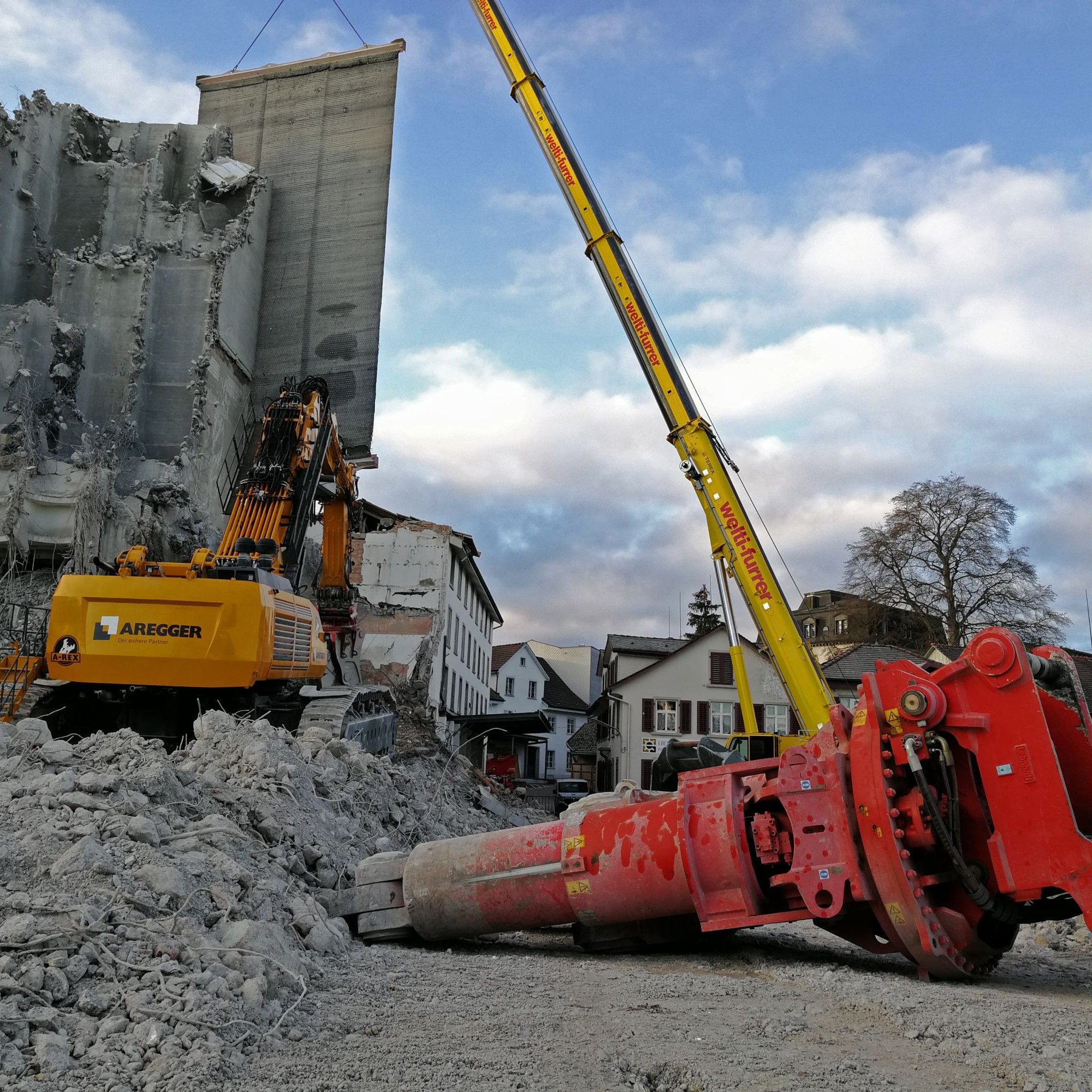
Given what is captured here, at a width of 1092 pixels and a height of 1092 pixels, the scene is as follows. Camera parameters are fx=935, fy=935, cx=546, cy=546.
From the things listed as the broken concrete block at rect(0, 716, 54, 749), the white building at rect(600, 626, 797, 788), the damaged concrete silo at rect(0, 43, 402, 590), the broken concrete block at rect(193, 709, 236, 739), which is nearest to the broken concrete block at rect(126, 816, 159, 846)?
the broken concrete block at rect(0, 716, 54, 749)

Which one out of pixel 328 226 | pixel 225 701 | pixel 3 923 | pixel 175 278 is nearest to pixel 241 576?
pixel 225 701

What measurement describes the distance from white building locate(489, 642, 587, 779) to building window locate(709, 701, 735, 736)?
19.6 metres

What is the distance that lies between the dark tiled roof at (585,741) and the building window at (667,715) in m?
11.3

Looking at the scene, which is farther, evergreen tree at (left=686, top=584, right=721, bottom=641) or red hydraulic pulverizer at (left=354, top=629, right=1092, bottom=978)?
evergreen tree at (left=686, top=584, right=721, bottom=641)

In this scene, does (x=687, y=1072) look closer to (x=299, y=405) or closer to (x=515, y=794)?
(x=299, y=405)

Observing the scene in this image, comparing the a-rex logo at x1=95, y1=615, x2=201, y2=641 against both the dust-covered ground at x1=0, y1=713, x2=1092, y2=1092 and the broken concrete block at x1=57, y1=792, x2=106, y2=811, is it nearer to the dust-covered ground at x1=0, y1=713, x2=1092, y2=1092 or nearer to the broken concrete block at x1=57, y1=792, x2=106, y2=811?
the dust-covered ground at x1=0, y1=713, x2=1092, y2=1092

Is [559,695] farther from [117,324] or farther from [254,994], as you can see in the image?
[254,994]

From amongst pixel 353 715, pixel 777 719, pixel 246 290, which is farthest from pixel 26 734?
pixel 777 719

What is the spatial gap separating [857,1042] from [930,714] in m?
1.56

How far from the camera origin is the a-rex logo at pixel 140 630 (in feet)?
30.7

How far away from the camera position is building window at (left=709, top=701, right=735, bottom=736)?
3538 centimetres

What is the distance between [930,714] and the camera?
460 cm

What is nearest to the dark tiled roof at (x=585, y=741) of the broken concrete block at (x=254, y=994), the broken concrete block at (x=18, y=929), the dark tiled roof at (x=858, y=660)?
the dark tiled roof at (x=858, y=660)

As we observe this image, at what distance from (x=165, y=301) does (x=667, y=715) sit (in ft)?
73.0
